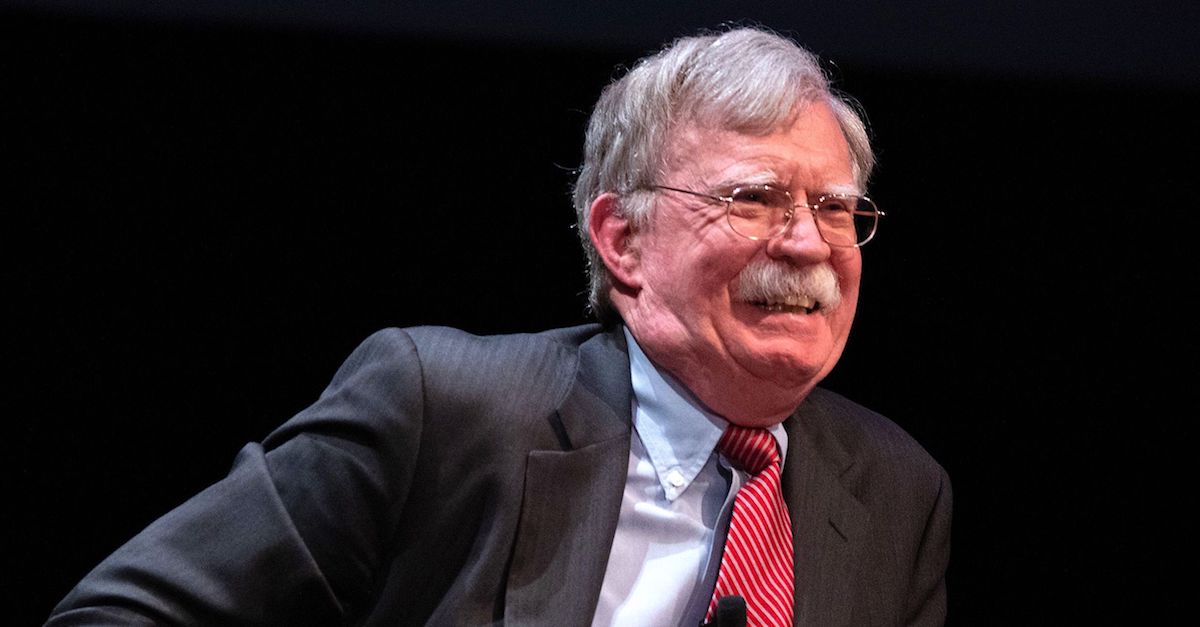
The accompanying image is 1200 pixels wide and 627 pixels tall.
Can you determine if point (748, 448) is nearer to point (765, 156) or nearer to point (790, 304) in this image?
point (790, 304)

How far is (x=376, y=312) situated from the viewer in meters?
2.66

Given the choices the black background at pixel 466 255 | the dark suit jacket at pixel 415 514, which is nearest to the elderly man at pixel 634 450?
the dark suit jacket at pixel 415 514

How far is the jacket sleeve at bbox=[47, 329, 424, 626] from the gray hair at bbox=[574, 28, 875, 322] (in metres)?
0.47

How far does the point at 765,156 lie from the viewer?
2.13 m

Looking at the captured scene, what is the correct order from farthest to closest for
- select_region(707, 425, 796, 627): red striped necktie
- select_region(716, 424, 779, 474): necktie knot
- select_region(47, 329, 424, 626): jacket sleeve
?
select_region(716, 424, 779, 474): necktie knot, select_region(707, 425, 796, 627): red striped necktie, select_region(47, 329, 424, 626): jacket sleeve

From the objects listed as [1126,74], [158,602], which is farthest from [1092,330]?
[158,602]

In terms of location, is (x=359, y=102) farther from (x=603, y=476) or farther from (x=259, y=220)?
(x=603, y=476)

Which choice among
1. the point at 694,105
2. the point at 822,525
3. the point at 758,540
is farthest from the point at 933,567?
the point at 694,105

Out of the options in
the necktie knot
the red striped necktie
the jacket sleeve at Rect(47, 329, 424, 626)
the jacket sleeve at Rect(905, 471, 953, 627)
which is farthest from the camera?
the jacket sleeve at Rect(905, 471, 953, 627)

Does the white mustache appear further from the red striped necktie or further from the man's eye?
the red striped necktie

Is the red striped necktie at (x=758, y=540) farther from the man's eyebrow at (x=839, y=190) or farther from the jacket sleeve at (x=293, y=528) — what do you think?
the jacket sleeve at (x=293, y=528)

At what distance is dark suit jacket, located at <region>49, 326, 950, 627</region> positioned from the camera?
1.93 m

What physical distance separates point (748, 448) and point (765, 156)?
49 cm

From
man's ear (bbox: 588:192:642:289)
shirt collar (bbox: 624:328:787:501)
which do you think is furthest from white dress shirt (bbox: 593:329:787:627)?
man's ear (bbox: 588:192:642:289)
